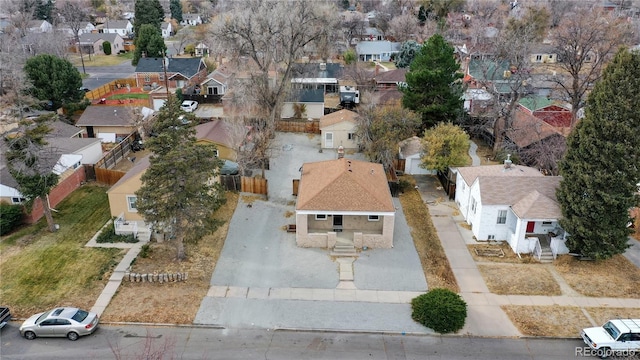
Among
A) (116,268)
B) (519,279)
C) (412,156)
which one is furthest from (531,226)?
(116,268)

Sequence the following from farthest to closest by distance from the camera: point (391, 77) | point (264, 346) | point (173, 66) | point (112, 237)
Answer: point (173, 66), point (391, 77), point (112, 237), point (264, 346)

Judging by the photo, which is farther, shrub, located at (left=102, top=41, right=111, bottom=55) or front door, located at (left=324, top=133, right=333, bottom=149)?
shrub, located at (left=102, top=41, right=111, bottom=55)

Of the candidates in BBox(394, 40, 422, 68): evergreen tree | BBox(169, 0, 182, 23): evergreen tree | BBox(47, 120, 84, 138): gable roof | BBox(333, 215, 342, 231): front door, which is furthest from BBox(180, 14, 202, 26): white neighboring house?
BBox(333, 215, 342, 231): front door

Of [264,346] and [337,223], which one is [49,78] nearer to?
[337,223]

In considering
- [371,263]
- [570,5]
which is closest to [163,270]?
[371,263]

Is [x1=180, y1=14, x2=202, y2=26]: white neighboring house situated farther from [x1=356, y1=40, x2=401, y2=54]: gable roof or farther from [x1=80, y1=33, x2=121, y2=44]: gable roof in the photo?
[x1=356, y1=40, x2=401, y2=54]: gable roof

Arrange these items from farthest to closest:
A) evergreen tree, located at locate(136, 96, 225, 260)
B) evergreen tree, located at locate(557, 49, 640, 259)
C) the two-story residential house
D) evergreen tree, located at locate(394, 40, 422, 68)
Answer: evergreen tree, located at locate(394, 40, 422, 68) → the two-story residential house → evergreen tree, located at locate(136, 96, 225, 260) → evergreen tree, located at locate(557, 49, 640, 259)
